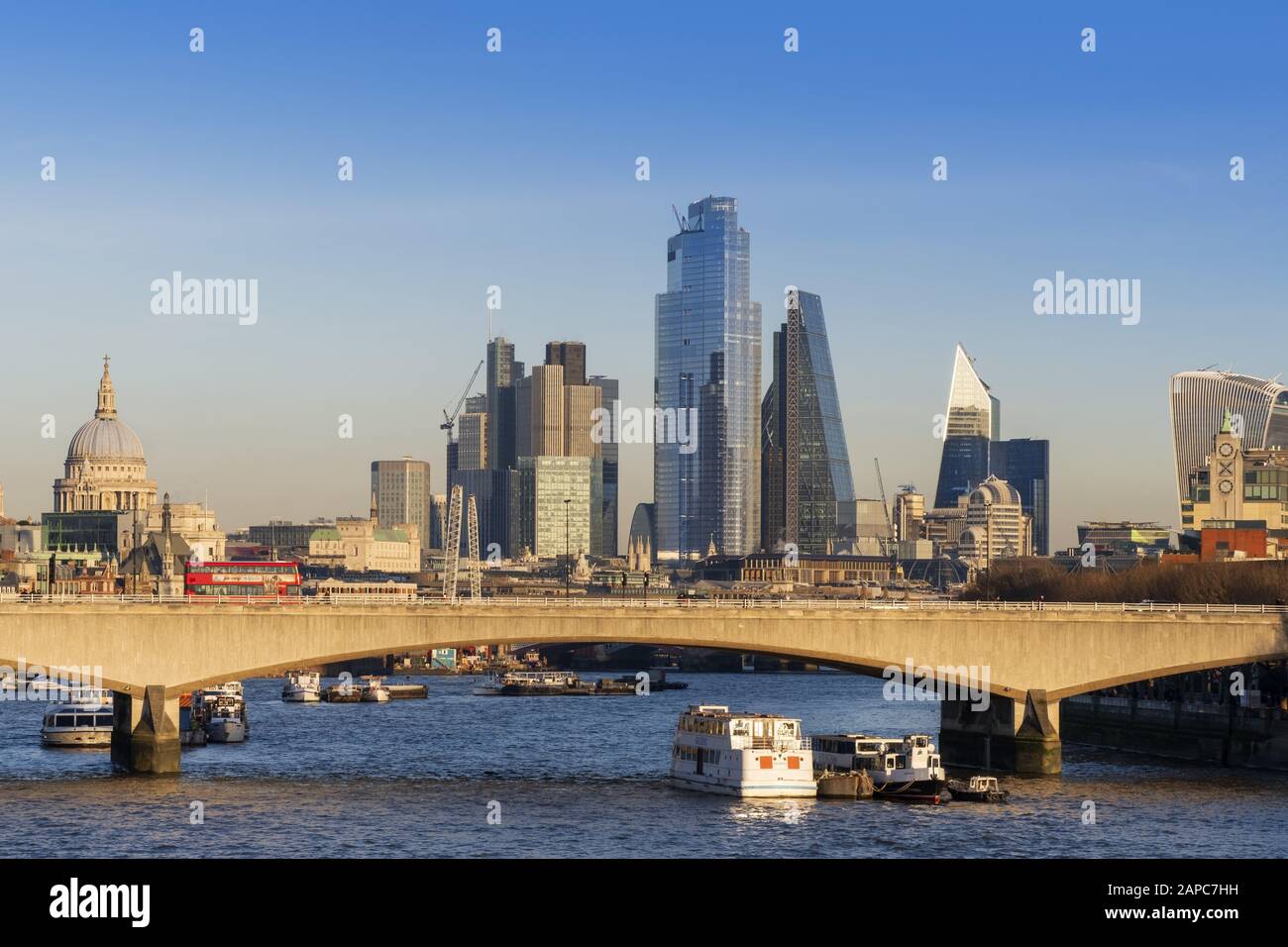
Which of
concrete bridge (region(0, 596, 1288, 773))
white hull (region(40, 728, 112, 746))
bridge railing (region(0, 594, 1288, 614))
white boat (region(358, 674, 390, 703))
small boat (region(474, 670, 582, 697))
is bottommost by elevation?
small boat (region(474, 670, 582, 697))

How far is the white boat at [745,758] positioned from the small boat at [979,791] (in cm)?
623

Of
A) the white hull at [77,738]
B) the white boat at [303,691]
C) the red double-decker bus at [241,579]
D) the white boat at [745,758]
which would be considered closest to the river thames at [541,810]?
the white boat at [745,758]

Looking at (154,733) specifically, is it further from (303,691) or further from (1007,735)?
(303,691)

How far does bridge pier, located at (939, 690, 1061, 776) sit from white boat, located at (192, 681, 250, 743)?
40.8 metres

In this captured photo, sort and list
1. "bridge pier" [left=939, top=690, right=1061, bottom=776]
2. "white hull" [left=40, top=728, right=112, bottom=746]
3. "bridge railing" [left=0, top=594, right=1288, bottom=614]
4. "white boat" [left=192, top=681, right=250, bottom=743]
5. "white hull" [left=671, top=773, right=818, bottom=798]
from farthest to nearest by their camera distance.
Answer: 1. "white boat" [left=192, top=681, right=250, bottom=743]
2. "white hull" [left=40, top=728, right=112, bottom=746]
3. "bridge pier" [left=939, top=690, right=1061, bottom=776]
4. "bridge railing" [left=0, top=594, right=1288, bottom=614]
5. "white hull" [left=671, top=773, right=818, bottom=798]

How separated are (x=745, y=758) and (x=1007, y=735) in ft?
57.6

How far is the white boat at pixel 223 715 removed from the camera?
386 ft

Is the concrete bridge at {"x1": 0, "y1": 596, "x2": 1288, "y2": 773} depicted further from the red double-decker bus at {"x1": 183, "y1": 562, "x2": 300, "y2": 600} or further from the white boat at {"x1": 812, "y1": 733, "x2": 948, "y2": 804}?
the red double-decker bus at {"x1": 183, "y1": 562, "x2": 300, "y2": 600}

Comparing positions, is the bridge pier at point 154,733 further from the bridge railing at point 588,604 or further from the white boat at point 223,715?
the white boat at point 223,715

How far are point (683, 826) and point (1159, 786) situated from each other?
91.3ft

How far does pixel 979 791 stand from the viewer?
84.9 meters

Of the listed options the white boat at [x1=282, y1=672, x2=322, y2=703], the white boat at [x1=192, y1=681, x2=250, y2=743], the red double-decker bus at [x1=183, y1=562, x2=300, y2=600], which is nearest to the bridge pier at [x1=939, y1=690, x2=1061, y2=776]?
the white boat at [x1=192, y1=681, x2=250, y2=743]

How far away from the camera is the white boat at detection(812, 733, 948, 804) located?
8631 cm

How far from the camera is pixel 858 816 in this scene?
8006cm
